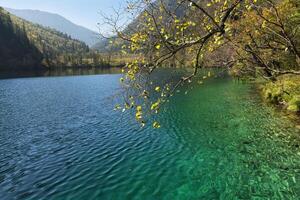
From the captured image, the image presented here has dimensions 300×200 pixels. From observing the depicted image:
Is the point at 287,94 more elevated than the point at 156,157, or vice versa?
the point at 287,94

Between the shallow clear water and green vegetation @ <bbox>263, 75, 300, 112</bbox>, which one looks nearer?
the shallow clear water

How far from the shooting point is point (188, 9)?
8234 mm

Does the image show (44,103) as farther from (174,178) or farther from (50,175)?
(174,178)

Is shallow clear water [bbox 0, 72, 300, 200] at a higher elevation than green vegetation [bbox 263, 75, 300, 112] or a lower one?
lower

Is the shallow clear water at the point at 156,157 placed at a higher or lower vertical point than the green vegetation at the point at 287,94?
lower

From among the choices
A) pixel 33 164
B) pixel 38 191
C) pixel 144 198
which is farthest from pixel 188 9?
pixel 33 164

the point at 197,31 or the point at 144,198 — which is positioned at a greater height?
the point at 197,31

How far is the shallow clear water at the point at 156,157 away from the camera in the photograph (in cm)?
1533

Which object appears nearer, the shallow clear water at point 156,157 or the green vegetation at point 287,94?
the shallow clear water at point 156,157

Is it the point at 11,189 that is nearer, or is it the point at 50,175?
the point at 11,189

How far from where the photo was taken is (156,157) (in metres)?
20.4

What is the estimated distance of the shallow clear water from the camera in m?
15.3

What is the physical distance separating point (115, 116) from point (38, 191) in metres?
20.9

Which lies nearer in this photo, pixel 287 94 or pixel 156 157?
pixel 156 157
